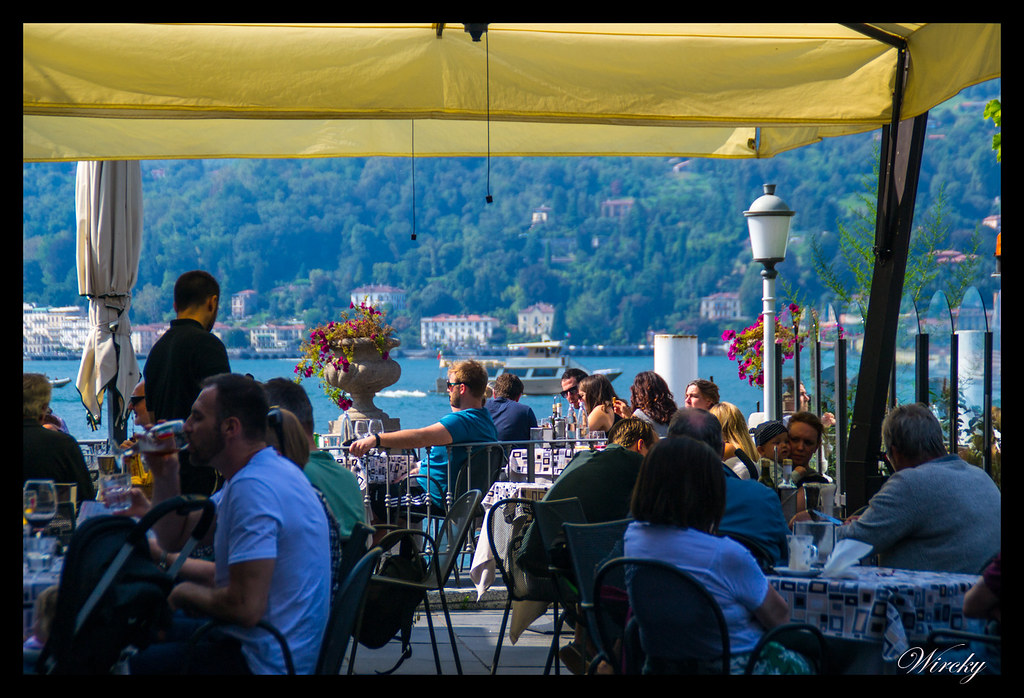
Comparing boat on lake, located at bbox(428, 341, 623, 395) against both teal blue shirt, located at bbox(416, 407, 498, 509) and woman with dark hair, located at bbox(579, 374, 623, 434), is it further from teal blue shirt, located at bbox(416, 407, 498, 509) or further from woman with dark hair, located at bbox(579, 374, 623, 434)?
teal blue shirt, located at bbox(416, 407, 498, 509)

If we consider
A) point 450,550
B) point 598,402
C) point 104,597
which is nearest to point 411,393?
point 598,402

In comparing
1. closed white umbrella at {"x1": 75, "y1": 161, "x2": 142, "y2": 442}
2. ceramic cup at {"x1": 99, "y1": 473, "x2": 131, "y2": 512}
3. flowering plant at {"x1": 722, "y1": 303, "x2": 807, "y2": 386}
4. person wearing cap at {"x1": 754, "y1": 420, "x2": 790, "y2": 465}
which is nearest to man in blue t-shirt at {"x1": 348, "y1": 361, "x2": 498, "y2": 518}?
person wearing cap at {"x1": 754, "y1": 420, "x2": 790, "y2": 465}

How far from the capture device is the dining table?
9.27 ft

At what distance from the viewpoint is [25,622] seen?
232 cm

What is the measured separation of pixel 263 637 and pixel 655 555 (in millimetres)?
1055

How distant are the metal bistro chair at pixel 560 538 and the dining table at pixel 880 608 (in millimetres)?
987

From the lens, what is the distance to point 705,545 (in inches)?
106

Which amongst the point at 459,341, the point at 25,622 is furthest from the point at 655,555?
the point at 459,341

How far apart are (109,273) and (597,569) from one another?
452cm

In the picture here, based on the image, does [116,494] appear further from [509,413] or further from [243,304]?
[243,304]

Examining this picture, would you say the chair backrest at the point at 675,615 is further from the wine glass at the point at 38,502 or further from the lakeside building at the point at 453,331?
the lakeside building at the point at 453,331

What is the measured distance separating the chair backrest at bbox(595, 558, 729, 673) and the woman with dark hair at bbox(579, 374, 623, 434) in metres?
3.75

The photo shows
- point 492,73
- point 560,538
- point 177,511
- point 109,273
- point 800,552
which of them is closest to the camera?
point 177,511

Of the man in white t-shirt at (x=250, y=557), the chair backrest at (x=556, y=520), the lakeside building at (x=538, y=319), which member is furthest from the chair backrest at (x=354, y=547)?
the lakeside building at (x=538, y=319)
